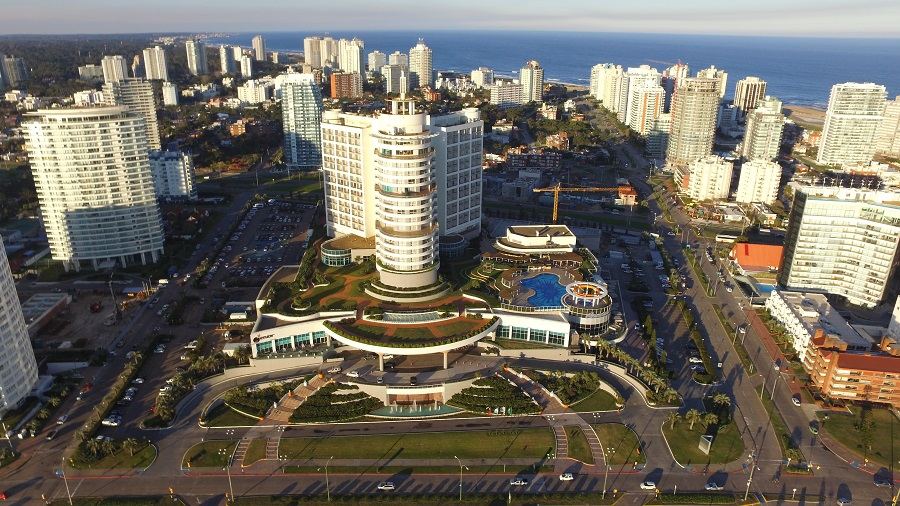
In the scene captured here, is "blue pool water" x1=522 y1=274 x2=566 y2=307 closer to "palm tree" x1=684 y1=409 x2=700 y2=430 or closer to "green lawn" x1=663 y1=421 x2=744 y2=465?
"palm tree" x1=684 y1=409 x2=700 y2=430

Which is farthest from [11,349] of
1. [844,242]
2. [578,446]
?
[844,242]

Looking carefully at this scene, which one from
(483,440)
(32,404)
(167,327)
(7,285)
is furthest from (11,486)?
(483,440)

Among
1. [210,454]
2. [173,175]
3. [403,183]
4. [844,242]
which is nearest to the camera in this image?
[210,454]

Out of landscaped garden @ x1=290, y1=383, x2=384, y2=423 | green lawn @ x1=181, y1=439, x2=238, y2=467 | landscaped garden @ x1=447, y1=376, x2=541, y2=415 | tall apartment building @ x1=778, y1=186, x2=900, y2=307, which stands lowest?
green lawn @ x1=181, y1=439, x2=238, y2=467

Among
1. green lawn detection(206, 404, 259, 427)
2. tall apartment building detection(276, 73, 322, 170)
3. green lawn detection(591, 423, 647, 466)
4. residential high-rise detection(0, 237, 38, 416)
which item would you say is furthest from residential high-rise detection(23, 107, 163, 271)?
green lawn detection(591, 423, 647, 466)

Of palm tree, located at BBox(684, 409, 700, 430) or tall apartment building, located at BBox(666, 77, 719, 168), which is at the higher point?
tall apartment building, located at BBox(666, 77, 719, 168)

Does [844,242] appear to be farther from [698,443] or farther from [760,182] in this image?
[760,182]
